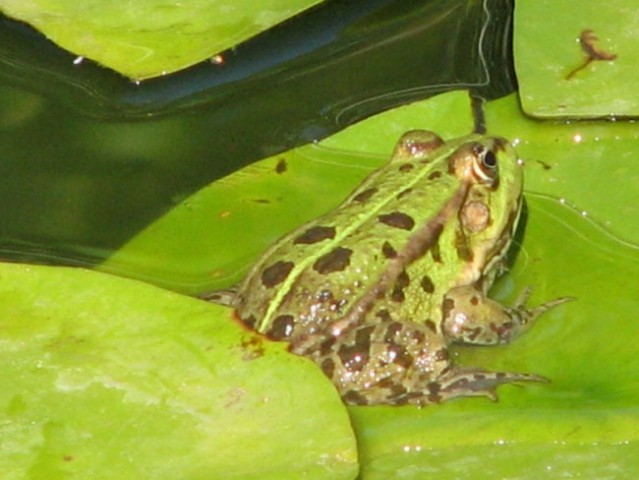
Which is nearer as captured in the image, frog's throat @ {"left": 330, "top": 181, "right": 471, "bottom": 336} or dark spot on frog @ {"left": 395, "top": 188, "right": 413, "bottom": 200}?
frog's throat @ {"left": 330, "top": 181, "right": 471, "bottom": 336}

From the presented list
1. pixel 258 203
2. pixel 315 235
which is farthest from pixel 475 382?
pixel 258 203

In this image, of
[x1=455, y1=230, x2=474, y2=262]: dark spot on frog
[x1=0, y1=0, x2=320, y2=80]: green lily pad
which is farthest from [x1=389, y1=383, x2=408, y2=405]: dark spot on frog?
[x1=0, y1=0, x2=320, y2=80]: green lily pad

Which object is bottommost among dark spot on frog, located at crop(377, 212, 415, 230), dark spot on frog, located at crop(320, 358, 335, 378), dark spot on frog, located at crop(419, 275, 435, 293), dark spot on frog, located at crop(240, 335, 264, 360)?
dark spot on frog, located at crop(320, 358, 335, 378)

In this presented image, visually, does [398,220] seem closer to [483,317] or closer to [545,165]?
[483,317]

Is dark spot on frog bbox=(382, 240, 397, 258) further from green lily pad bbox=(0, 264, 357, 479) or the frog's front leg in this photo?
green lily pad bbox=(0, 264, 357, 479)

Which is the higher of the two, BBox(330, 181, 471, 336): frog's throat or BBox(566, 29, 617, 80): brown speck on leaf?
BBox(566, 29, 617, 80): brown speck on leaf

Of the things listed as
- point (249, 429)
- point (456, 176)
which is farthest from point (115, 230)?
point (249, 429)

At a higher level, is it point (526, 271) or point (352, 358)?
point (526, 271)
